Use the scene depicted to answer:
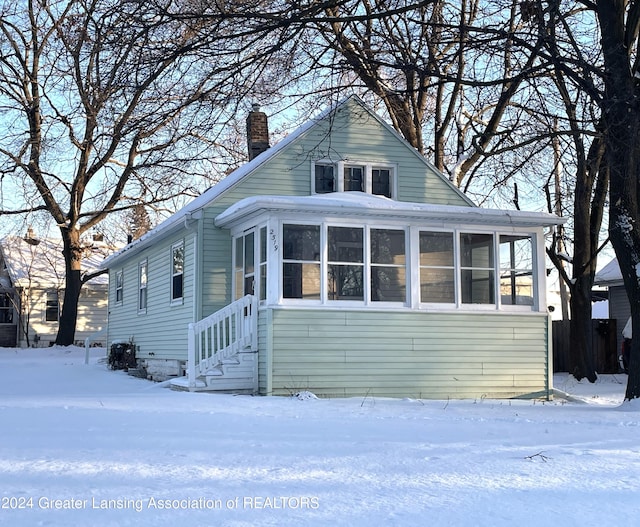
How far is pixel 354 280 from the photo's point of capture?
553 inches

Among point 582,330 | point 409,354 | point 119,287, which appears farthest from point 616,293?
point 119,287

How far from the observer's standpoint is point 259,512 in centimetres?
473

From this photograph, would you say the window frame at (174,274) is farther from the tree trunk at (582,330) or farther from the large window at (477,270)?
the tree trunk at (582,330)

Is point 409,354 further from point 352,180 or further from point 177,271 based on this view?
point 177,271

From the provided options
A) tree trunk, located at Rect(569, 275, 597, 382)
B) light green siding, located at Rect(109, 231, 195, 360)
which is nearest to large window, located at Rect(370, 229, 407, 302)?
light green siding, located at Rect(109, 231, 195, 360)

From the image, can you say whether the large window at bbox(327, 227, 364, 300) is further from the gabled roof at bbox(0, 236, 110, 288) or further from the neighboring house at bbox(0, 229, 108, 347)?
the neighboring house at bbox(0, 229, 108, 347)

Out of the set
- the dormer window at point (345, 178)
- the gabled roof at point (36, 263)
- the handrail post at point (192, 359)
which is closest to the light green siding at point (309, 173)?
the dormer window at point (345, 178)

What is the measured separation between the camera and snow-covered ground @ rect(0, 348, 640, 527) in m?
4.71

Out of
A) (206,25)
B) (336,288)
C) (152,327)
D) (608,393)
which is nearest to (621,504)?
(206,25)

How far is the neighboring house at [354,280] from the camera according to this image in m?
13.2

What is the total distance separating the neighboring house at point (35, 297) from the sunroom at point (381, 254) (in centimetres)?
2226

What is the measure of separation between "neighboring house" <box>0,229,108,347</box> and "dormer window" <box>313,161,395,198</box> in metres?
20.3

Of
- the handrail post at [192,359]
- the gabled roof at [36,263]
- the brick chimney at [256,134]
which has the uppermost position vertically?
the brick chimney at [256,134]

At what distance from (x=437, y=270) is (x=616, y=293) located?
50.3 feet
